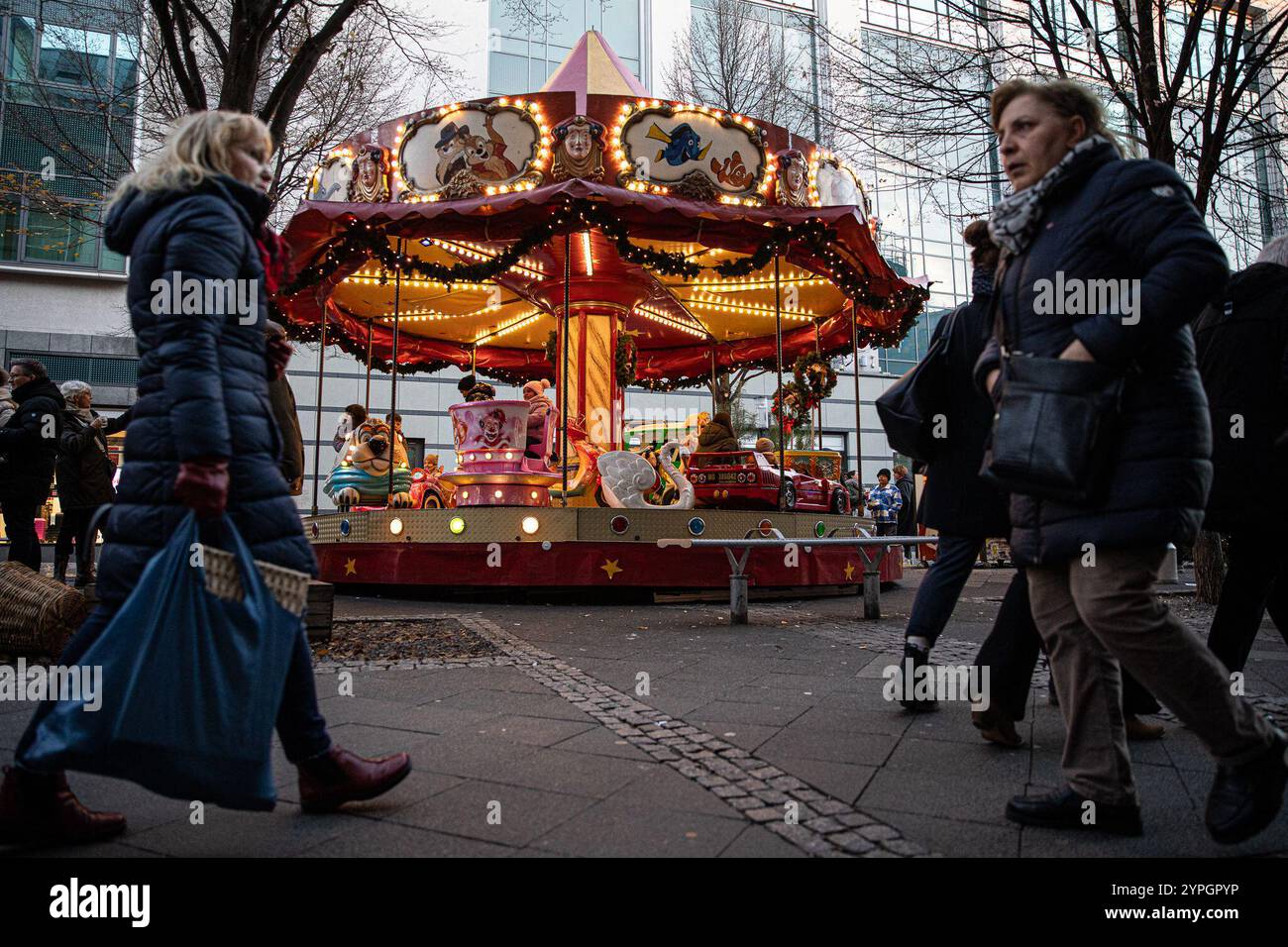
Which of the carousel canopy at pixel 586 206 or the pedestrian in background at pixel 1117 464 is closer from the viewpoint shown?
the pedestrian in background at pixel 1117 464

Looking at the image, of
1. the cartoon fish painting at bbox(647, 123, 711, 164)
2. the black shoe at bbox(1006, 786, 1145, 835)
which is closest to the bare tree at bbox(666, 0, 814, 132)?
the cartoon fish painting at bbox(647, 123, 711, 164)

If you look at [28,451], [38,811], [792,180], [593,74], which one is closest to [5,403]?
[28,451]

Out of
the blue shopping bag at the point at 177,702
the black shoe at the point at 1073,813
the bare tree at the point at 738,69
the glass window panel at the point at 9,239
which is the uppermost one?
the bare tree at the point at 738,69

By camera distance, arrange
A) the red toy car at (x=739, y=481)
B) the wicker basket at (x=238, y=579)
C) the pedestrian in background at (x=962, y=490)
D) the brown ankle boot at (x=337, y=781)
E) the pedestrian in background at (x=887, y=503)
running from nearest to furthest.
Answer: the wicker basket at (x=238, y=579) < the brown ankle boot at (x=337, y=781) < the pedestrian in background at (x=962, y=490) < the red toy car at (x=739, y=481) < the pedestrian in background at (x=887, y=503)

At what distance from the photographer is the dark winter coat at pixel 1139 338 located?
2.04 meters

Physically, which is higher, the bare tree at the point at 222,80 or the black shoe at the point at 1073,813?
the bare tree at the point at 222,80

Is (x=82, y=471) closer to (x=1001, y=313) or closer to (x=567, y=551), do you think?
(x=567, y=551)

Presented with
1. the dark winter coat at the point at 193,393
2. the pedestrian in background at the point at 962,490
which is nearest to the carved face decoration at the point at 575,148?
the pedestrian in background at the point at 962,490

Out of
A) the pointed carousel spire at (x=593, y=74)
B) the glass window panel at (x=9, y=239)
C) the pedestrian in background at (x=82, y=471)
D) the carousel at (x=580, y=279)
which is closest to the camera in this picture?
the pedestrian in background at (x=82, y=471)

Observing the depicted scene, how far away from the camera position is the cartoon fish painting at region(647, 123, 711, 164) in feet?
32.2

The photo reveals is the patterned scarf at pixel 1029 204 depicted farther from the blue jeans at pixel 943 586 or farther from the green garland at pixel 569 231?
the green garland at pixel 569 231

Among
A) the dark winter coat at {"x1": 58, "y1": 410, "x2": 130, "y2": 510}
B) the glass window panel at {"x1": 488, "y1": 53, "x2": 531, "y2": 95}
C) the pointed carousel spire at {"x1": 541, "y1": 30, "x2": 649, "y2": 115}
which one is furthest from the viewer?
the glass window panel at {"x1": 488, "y1": 53, "x2": 531, "y2": 95}

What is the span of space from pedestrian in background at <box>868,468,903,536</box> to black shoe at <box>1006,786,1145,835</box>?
52.2 ft

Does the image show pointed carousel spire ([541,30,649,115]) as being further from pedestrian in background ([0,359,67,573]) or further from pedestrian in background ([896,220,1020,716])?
pedestrian in background ([896,220,1020,716])
